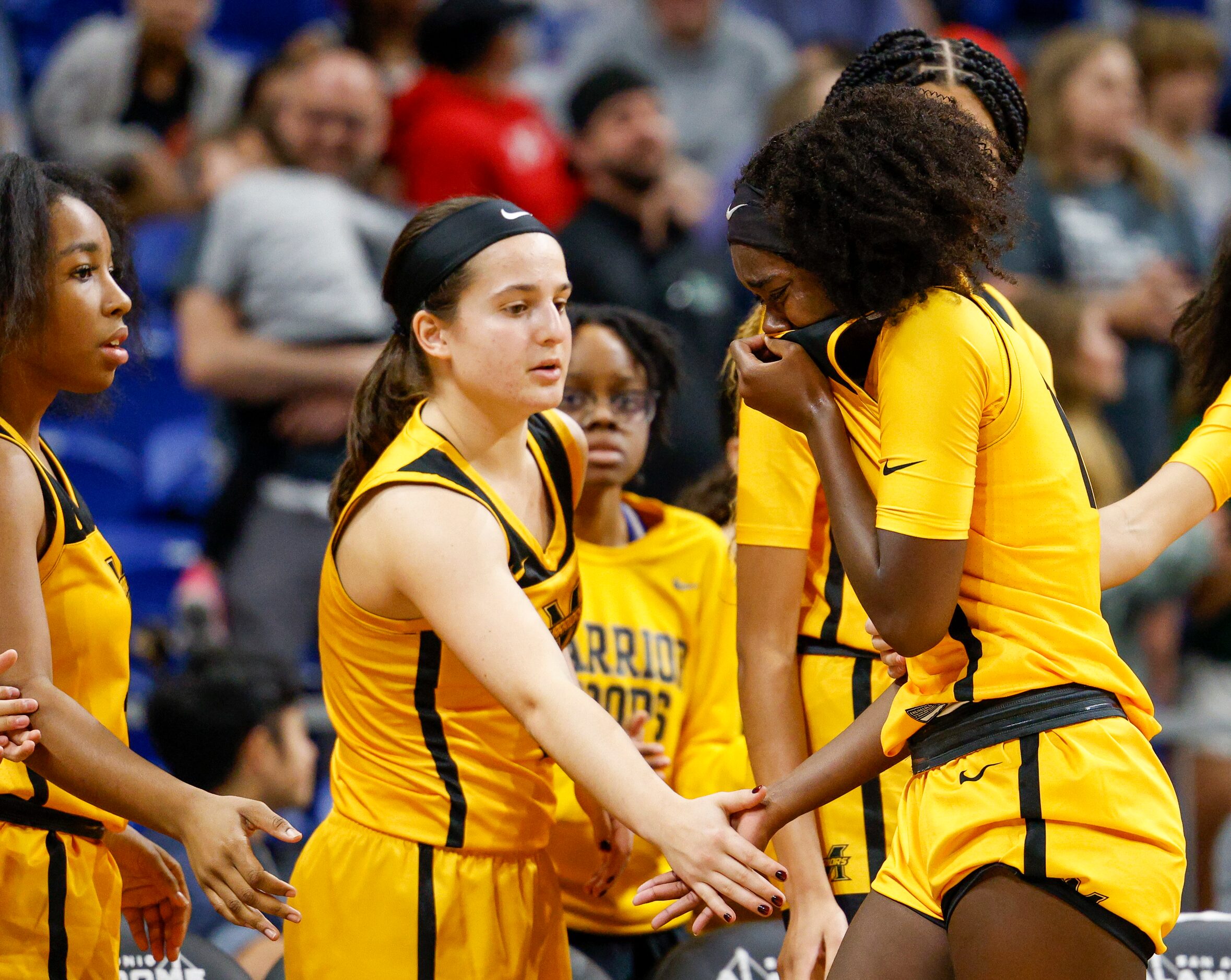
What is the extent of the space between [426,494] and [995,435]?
92 cm

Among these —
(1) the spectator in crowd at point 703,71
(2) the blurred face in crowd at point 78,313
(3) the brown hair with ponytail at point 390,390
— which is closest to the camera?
(2) the blurred face in crowd at point 78,313

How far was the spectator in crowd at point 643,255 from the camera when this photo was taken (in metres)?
Result: 5.51

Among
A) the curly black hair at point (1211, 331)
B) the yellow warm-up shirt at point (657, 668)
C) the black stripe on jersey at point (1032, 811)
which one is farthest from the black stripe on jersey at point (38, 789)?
the curly black hair at point (1211, 331)

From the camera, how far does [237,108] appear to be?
6.28 metres

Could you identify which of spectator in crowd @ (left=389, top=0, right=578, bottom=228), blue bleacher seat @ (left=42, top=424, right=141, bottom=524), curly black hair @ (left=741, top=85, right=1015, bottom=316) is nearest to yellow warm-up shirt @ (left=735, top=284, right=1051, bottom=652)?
curly black hair @ (left=741, top=85, right=1015, bottom=316)

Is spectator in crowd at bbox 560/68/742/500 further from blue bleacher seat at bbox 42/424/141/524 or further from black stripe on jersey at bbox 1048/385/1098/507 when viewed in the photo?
black stripe on jersey at bbox 1048/385/1098/507

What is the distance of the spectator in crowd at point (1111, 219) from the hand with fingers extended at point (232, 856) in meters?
4.32

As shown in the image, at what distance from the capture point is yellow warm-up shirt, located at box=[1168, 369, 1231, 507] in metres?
2.75

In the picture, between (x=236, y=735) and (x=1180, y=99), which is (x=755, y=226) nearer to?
(x=236, y=735)

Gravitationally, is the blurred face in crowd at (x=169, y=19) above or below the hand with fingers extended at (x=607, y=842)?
above

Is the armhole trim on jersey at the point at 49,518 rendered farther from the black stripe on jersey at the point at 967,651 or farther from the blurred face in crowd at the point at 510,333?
the black stripe on jersey at the point at 967,651

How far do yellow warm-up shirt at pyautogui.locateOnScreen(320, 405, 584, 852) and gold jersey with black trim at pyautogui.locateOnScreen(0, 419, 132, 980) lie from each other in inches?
15.4

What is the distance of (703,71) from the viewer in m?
7.20

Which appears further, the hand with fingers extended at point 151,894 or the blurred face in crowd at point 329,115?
the blurred face in crowd at point 329,115
